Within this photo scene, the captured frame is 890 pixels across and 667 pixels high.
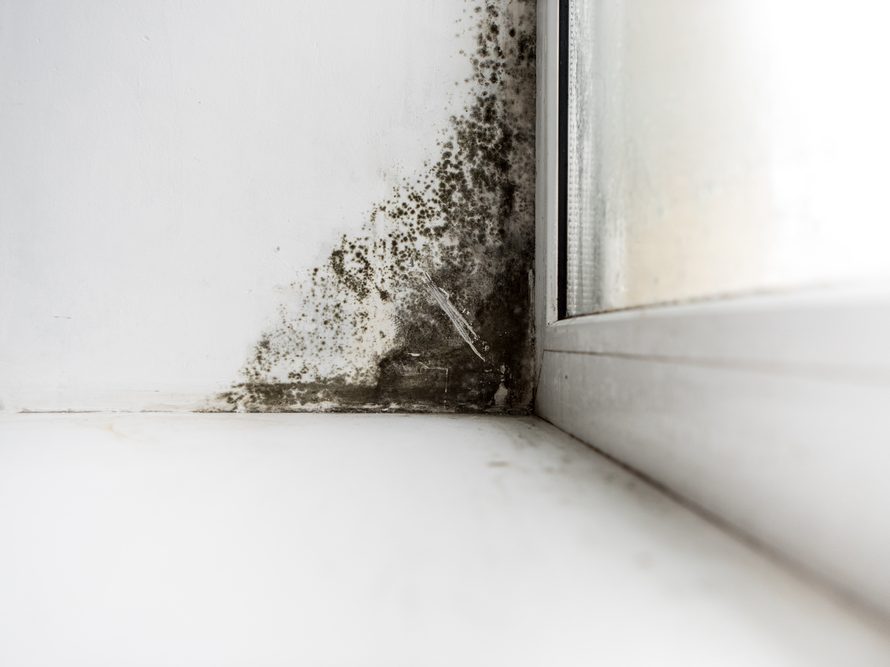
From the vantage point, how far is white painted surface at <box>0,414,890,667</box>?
357 mm

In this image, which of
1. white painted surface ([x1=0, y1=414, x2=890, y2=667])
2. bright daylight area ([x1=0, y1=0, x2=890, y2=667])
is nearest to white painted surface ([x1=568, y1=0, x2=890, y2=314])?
bright daylight area ([x1=0, y1=0, x2=890, y2=667])

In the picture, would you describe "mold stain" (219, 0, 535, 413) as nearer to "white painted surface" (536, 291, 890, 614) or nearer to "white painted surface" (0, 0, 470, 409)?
"white painted surface" (0, 0, 470, 409)

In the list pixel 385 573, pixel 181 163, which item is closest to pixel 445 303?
pixel 181 163

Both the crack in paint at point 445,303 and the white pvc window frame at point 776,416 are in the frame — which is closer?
the white pvc window frame at point 776,416

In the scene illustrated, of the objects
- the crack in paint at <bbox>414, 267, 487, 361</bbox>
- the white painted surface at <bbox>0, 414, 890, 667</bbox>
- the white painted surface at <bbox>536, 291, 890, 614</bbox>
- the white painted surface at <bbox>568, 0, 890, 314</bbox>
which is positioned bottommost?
the white painted surface at <bbox>0, 414, 890, 667</bbox>

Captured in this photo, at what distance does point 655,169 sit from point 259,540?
0.70 m

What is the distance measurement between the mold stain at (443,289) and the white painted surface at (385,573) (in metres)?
0.49

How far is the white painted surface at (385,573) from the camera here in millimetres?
357

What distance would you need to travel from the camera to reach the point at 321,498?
2.15 ft

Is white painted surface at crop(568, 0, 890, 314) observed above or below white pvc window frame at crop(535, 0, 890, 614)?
above

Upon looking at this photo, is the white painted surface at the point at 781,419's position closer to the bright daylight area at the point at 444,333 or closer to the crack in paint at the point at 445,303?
the bright daylight area at the point at 444,333

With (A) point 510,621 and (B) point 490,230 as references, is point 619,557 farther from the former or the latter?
(B) point 490,230

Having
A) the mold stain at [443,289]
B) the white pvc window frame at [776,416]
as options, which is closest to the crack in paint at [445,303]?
the mold stain at [443,289]

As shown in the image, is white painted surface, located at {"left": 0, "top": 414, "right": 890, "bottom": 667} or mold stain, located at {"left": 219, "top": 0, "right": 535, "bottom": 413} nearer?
white painted surface, located at {"left": 0, "top": 414, "right": 890, "bottom": 667}
